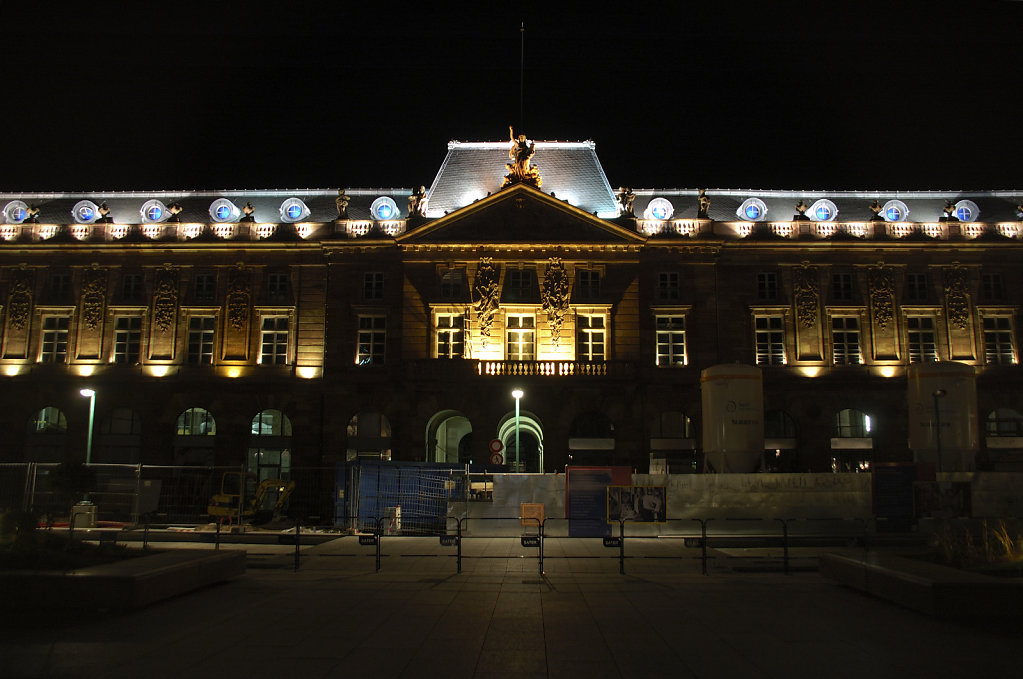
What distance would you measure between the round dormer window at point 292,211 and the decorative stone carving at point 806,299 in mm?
29283

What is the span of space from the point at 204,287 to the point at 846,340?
36887 millimetres

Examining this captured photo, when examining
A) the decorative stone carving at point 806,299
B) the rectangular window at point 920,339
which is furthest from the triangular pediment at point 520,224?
the rectangular window at point 920,339

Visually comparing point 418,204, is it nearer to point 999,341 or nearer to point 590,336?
point 590,336

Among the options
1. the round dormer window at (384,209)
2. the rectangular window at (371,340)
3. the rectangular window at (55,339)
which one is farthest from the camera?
the round dormer window at (384,209)

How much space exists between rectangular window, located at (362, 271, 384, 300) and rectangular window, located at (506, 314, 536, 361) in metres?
7.62

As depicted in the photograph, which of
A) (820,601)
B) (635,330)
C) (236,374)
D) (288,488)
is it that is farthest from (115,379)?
(820,601)

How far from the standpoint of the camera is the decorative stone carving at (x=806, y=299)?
148 ft

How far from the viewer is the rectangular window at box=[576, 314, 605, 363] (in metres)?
43.7

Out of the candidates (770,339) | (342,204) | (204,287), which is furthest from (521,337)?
(204,287)

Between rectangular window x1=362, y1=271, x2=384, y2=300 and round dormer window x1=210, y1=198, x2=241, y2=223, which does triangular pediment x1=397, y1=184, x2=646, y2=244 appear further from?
round dormer window x1=210, y1=198, x2=241, y2=223

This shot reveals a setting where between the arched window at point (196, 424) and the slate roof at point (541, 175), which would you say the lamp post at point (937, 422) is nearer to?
the slate roof at point (541, 175)

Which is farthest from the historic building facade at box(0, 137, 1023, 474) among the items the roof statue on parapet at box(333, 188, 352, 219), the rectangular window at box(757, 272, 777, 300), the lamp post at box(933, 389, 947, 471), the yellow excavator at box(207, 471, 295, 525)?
the lamp post at box(933, 389, 947, 471)

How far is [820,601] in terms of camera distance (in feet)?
49.8

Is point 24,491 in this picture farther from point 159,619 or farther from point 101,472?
point 159,619
